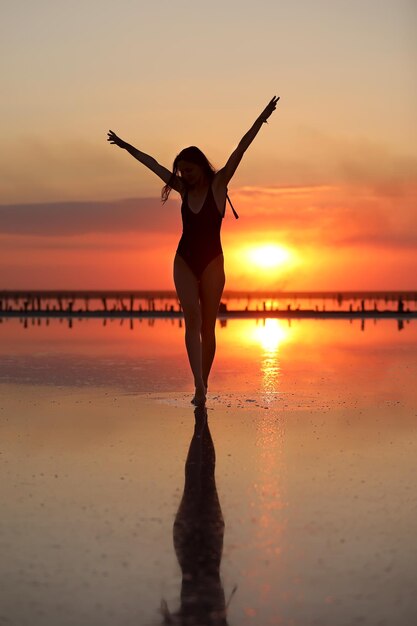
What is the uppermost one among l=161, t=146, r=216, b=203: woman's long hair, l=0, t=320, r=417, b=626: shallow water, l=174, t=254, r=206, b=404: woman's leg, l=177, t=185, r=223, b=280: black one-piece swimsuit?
l=161, t=146, r=216, b=203: woman's long hair

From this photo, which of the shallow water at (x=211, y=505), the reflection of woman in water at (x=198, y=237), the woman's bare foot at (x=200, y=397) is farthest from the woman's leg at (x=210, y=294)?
the shallow water at (x=211, y=505)

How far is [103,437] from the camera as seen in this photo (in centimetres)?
847

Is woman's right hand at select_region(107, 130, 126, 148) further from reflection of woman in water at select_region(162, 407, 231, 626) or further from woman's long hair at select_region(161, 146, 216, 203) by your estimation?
reflection of woman in water at select_region(162, 407, 231, 626)

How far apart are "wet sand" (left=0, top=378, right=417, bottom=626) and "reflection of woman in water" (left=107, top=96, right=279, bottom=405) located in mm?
1268

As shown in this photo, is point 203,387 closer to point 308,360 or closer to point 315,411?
point 315,411

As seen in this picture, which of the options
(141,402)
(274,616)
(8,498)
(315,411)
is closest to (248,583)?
(274,616)

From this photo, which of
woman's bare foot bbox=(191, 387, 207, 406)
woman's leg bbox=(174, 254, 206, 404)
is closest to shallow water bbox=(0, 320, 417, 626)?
woman's bare foot bbox=(191, 387, 207, 406)

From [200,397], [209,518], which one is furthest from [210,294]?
[209,518]

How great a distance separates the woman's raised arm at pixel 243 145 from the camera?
10.8m

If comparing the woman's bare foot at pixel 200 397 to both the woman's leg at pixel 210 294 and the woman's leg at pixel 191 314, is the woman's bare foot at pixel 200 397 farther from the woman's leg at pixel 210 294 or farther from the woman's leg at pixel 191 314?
the woman's leg at pixel 210 294

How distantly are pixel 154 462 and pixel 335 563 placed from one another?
300 centimetres

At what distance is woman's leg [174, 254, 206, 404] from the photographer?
→ 35.7 ft

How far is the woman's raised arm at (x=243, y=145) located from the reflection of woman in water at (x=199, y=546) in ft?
14.2

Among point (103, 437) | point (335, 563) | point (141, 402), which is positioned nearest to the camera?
point (335, 563)
